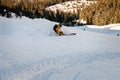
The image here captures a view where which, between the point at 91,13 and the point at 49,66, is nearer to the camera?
the point at 49,66

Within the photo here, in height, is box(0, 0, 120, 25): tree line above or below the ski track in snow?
above

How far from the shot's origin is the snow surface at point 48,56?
13.3m

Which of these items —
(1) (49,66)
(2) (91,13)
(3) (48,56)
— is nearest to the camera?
(1) (49,66)

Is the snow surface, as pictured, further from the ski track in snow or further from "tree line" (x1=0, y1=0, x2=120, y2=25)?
"tree line" (x1=0, y1=0, x2=120, y2=25)

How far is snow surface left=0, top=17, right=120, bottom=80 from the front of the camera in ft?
43.7

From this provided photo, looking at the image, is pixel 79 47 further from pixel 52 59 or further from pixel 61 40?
pixel 52 59

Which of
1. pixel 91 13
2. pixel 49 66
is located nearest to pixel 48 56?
pixel 49 66

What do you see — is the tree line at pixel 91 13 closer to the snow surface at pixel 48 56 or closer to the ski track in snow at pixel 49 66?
the snow surface at pixel 48 56

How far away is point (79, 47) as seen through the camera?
2228 centimetres

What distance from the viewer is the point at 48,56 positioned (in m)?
17.9

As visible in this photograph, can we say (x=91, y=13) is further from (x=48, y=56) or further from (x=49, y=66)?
(x=49, y=66)

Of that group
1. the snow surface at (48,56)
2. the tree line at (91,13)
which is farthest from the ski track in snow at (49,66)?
the tree line at (91,13)

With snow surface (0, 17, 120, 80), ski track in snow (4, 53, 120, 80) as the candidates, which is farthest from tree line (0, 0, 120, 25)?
ski track in snow (4, 53, 120, 80)

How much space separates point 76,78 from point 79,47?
32.2 ft
